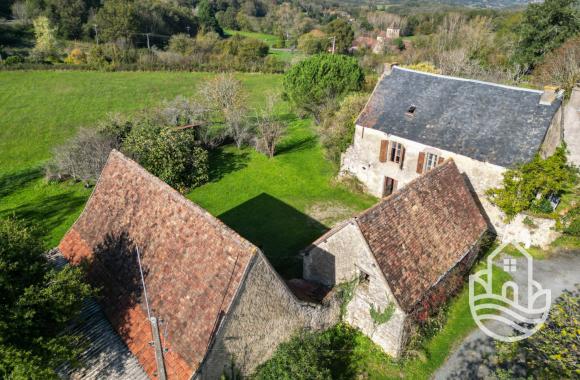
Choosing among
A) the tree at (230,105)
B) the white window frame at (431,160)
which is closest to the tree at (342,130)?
the white window frame at (431,160)

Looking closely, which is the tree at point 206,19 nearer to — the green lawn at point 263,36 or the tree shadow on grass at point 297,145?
the green lawn at point 263,36

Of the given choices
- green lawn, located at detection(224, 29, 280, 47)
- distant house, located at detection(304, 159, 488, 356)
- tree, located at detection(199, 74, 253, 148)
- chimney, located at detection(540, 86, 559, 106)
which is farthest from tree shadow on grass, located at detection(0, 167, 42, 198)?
green lawn, located at detection(224, 29, 280, 47)

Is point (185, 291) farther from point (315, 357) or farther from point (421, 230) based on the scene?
point (421, 230)

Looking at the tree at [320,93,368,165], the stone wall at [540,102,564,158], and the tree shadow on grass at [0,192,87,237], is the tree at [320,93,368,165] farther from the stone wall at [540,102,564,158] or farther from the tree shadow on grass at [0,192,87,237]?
the tree shadow on grass at [0,192,87,237]

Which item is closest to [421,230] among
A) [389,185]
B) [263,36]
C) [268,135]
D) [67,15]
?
[389,185]

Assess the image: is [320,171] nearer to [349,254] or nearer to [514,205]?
[514,205]
